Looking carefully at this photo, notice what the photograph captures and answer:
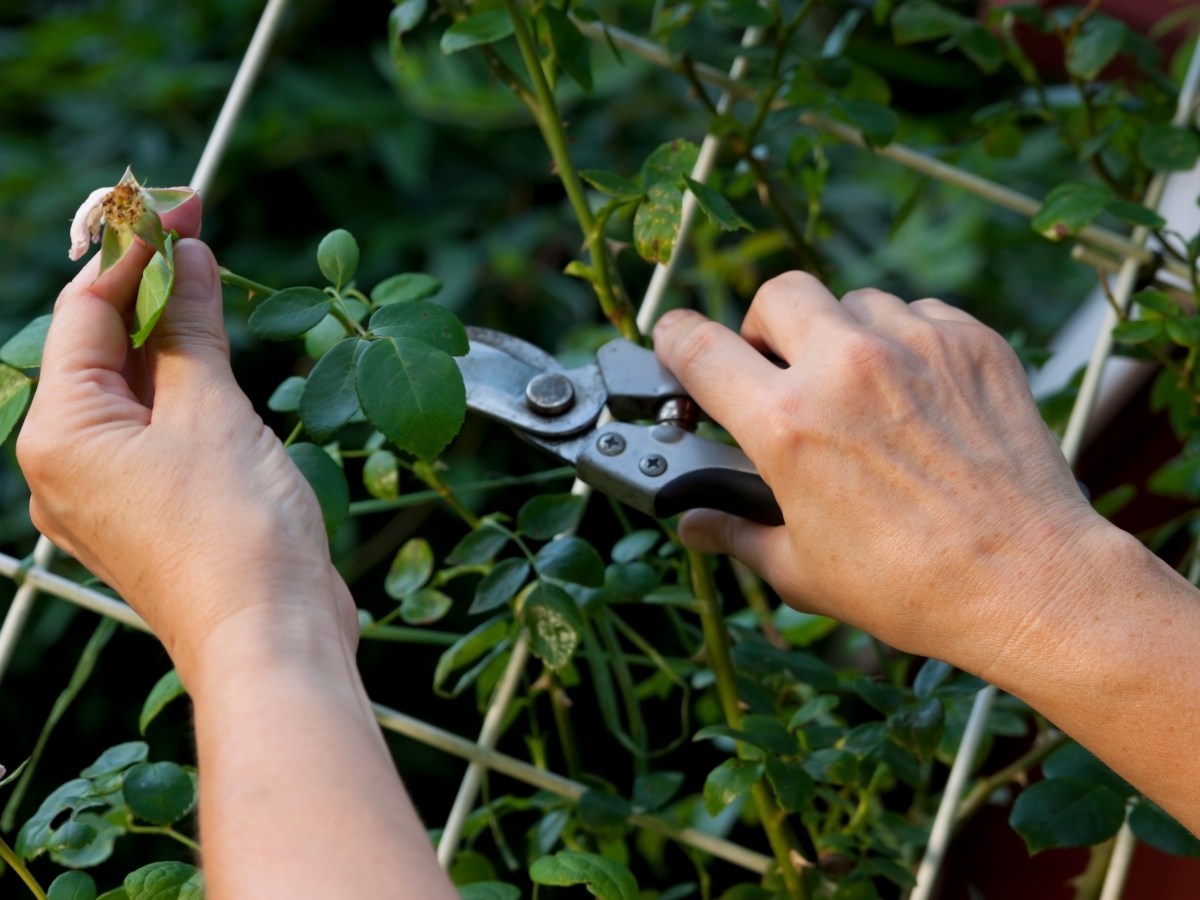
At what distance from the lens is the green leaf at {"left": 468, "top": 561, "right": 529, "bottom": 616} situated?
2.48 feet

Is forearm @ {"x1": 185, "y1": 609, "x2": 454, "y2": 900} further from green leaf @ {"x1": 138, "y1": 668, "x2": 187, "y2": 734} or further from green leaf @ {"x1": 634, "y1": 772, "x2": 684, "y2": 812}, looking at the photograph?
green leaf @ {"x1": 634, "y1": 772, "x2": 684, "y2": 812}

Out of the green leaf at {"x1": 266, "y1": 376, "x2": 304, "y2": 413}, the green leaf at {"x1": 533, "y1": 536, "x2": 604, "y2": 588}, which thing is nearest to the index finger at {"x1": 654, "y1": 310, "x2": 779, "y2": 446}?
the green leaf at {"x1": 533, "y1": 536, "x2": 604, "y2": 588}

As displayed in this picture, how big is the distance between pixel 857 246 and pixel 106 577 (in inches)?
64.8

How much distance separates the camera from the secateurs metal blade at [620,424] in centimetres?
71

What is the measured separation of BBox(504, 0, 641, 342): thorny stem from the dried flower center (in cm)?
25

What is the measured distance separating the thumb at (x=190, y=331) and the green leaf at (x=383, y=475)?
0.23 metres

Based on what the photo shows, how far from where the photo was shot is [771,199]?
3.30 ft

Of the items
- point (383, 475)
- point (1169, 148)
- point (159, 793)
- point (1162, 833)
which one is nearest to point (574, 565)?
point (383, 475)

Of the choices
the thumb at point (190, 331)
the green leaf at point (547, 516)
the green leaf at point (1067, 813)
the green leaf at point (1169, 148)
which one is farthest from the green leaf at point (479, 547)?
the green leaf at point (1169, 148)

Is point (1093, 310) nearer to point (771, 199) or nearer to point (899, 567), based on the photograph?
point (771, 199)

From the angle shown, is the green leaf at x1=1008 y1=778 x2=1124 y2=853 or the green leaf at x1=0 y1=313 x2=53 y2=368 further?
the green leaf at x1=1008 y1=778 x2=1124 y2=853

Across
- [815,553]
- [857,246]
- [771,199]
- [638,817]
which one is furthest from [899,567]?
[857,246]

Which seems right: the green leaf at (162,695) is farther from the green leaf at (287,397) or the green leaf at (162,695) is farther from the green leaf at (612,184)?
the green leaf at (612,184)

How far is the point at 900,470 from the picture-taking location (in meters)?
0.65
